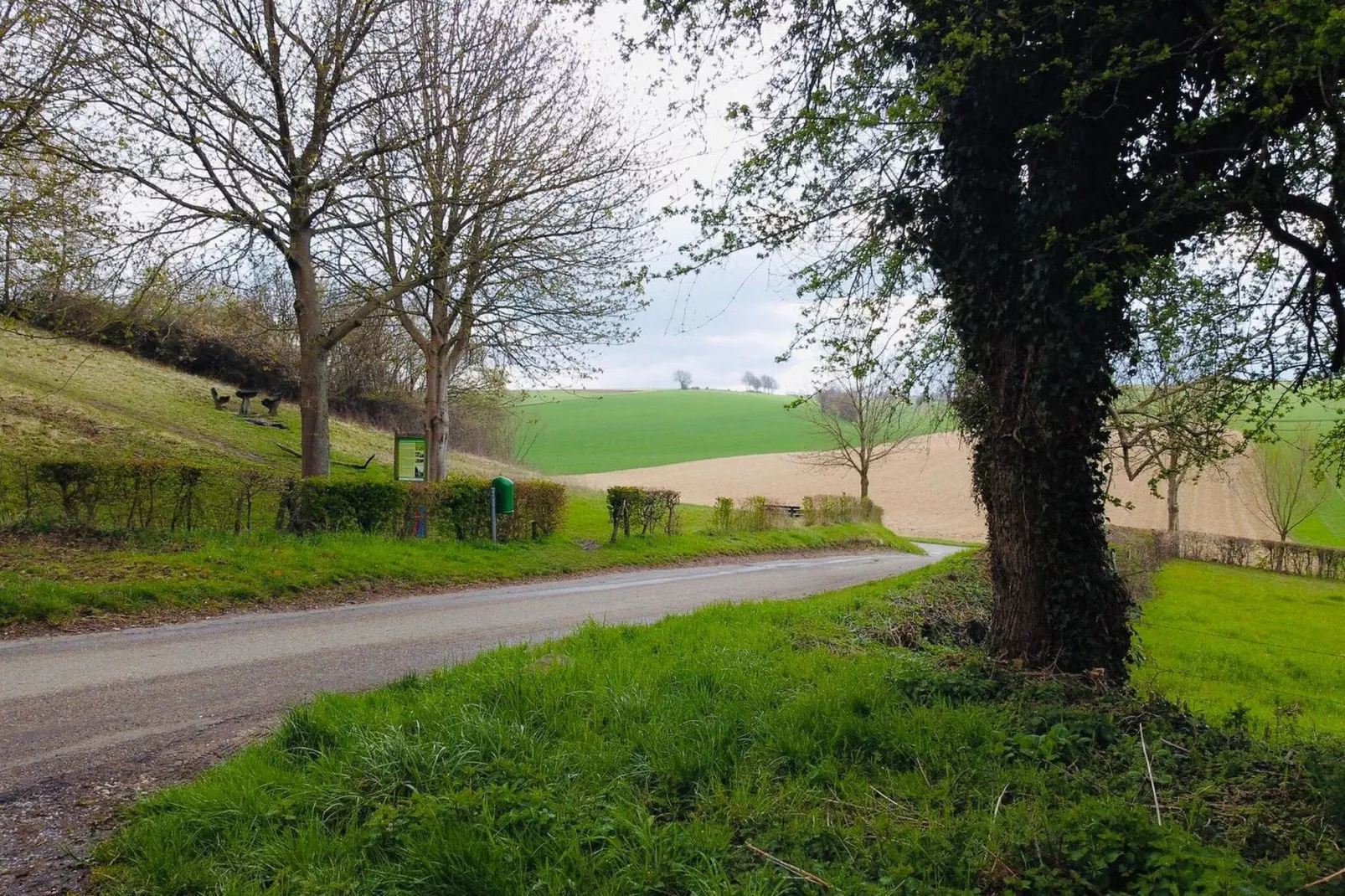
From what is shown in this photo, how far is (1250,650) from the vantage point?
436 inches

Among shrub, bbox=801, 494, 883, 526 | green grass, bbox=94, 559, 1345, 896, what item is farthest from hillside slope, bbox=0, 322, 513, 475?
green grass, bbox=94, 559, 1345, 896

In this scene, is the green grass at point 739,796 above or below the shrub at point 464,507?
below

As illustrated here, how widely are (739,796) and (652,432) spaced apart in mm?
65746

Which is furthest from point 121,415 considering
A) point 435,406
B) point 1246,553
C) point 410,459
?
point 1246,553

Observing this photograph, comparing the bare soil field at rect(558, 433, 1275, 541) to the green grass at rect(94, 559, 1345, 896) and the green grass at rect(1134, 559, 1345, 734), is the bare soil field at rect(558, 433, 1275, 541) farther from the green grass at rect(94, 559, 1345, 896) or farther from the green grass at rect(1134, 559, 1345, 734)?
the green grass at rect(94, 559, 1345, 896)

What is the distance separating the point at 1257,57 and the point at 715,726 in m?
4.95

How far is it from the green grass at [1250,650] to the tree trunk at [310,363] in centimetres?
1351

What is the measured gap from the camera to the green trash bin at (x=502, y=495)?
14078mm

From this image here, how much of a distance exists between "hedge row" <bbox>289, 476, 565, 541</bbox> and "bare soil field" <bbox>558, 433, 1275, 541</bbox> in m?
15.2

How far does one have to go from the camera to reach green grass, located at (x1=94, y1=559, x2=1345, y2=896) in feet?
9.46

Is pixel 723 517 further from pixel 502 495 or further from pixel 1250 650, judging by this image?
pixel 1250 650

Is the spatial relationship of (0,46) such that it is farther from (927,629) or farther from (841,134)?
(927,629)

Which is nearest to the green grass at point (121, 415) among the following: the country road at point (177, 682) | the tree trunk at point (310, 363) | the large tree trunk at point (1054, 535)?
the tree trunk at point (310, 363)

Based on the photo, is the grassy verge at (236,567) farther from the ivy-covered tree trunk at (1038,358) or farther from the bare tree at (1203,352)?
the bare tree at (1203,352)
